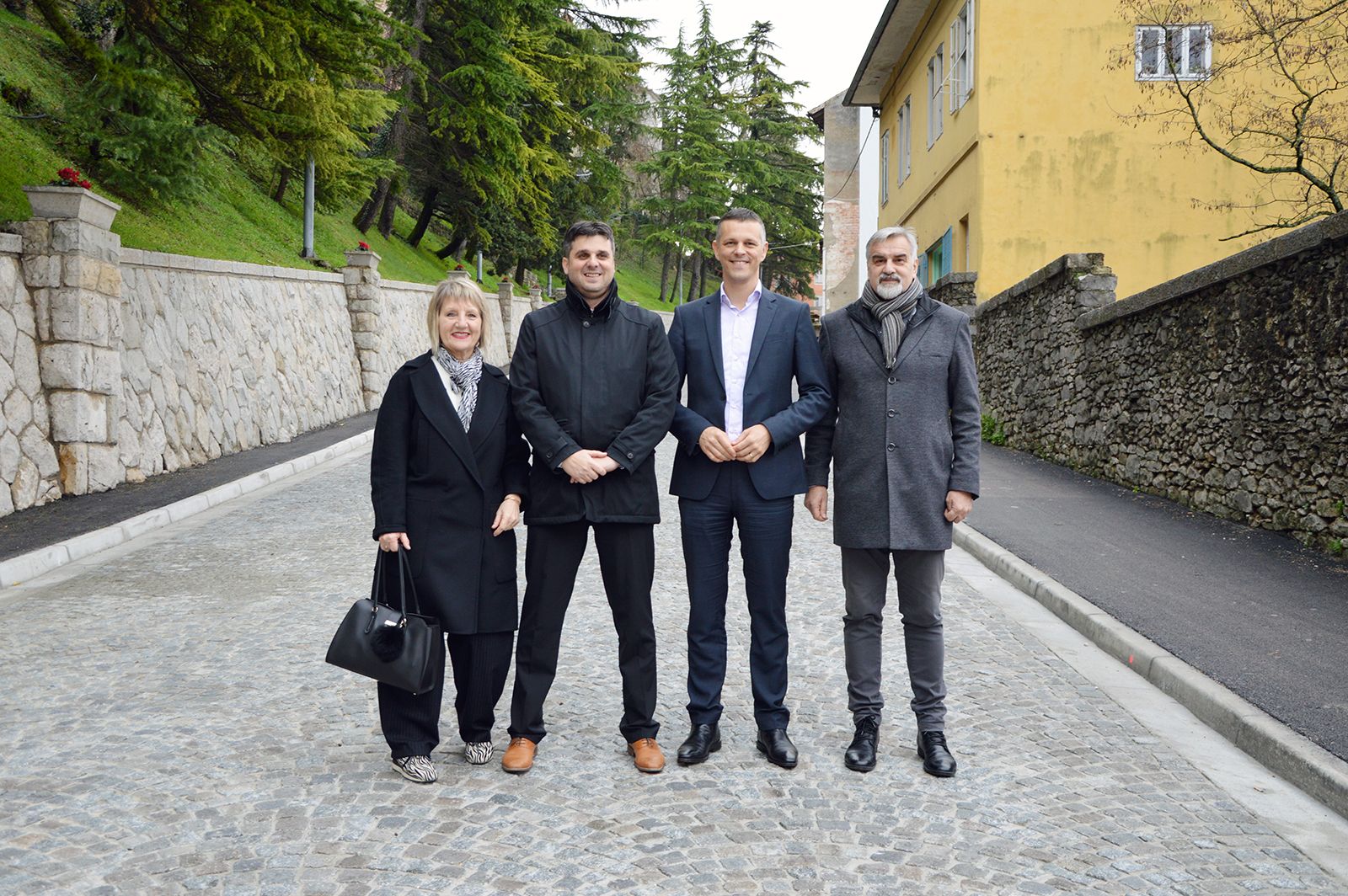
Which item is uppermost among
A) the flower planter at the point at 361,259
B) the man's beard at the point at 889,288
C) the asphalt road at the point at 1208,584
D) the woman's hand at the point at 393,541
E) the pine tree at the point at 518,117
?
the pine tree at the point at 518,117

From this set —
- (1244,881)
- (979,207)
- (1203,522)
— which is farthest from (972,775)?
(979,207)

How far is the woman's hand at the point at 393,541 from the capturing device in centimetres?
414

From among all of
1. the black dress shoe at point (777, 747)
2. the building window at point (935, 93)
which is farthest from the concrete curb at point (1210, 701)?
the building window at point (935, 93)

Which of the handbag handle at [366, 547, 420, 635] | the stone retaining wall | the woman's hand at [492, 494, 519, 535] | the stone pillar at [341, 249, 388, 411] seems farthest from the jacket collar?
the stone pillar at [341, 249, 388, 411]

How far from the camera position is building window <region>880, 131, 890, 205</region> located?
28.8 m

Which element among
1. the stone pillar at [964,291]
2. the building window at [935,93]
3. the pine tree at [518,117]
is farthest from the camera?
the pine tree at [518,117]

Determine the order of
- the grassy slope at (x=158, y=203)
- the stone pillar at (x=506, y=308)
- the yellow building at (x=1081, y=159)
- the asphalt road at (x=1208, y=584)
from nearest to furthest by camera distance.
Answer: the asphalt road at (x=1208, y=584) < the grassy slope at (x=158, y=203) < the yellow building at (x=1081, y=159) < the stone pillar at (x=506, y=308)

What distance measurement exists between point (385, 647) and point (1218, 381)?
27.0 feet

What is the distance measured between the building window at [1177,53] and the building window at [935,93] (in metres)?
3.80

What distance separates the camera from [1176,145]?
19188 mm

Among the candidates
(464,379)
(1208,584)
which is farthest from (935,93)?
(464,379)

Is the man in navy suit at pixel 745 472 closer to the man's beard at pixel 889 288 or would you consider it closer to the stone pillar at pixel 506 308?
the man's beard at pixel 889 288

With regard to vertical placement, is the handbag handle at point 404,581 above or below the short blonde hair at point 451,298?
below

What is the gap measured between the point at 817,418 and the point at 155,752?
2831 mm
